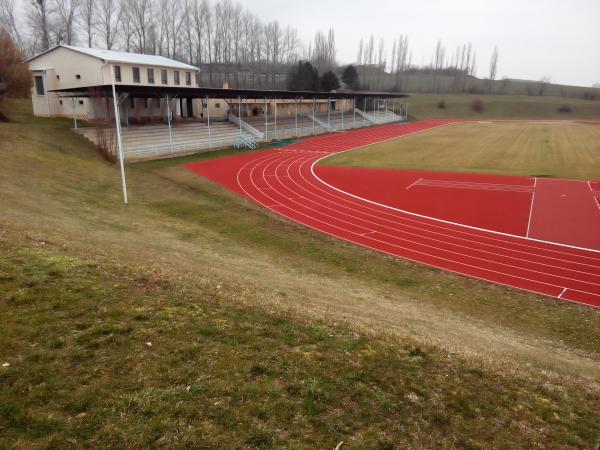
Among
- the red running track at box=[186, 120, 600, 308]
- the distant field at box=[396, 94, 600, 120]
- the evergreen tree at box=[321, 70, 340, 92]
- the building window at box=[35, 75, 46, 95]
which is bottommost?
the red running track at box=[186, 120, 600, 308]

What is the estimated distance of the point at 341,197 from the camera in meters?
28.4

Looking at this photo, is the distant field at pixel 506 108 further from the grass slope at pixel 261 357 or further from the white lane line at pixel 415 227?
the grass slope at pixel 261 357

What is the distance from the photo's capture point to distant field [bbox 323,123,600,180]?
4078 centimetres

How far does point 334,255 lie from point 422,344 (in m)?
9.78

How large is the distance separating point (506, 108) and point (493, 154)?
266ft

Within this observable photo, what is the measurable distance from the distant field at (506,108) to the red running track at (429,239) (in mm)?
91413

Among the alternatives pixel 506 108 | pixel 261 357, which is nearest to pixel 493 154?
pixel 261 357

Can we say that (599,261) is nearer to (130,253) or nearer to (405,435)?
(405,435)

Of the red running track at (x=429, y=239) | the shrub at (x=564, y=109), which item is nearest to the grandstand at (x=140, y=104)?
the red running track at (x=429, y=239)

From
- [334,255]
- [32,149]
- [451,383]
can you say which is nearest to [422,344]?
[451,383]

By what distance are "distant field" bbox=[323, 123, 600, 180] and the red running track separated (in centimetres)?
1399

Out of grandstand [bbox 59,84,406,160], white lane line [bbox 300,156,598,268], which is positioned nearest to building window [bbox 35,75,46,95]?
grandstand [bbox 59,84,406,160]

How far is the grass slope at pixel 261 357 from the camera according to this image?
5.01 metres

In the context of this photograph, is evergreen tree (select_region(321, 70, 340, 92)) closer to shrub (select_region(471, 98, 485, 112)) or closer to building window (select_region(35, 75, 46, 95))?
shrub (select_region(471, 98, 485, 112))
